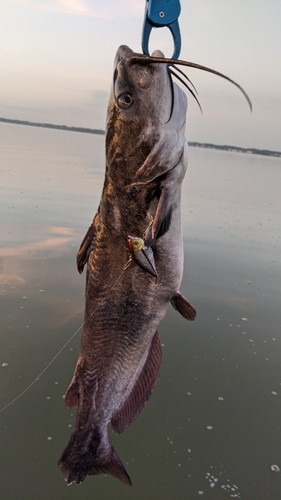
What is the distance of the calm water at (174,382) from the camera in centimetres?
291

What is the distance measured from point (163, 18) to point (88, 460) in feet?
9.13

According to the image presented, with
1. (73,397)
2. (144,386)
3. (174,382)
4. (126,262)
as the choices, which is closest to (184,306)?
(126,262)

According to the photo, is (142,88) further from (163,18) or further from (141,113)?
(163,18)

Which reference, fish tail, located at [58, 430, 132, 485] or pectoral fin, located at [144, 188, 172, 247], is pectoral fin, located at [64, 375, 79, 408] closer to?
fish tail, located at [58, 430, 132, 485]

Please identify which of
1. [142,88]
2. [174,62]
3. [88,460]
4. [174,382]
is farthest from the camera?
[174,382]

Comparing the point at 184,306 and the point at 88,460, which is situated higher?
the point at 184,306

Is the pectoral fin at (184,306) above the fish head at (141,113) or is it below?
below

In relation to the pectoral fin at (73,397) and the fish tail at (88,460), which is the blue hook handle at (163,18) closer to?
the pectoral fin at (73,397)

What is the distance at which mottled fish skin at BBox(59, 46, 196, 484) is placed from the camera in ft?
6.80

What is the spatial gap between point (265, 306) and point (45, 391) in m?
3.40

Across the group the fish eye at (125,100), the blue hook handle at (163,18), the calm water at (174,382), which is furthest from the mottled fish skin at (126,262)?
the calm water at (174,382)

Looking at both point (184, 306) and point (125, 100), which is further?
point (184, 306)

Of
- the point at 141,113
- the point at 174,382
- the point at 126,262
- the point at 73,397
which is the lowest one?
the point at 174,382

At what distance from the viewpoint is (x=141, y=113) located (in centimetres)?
207
